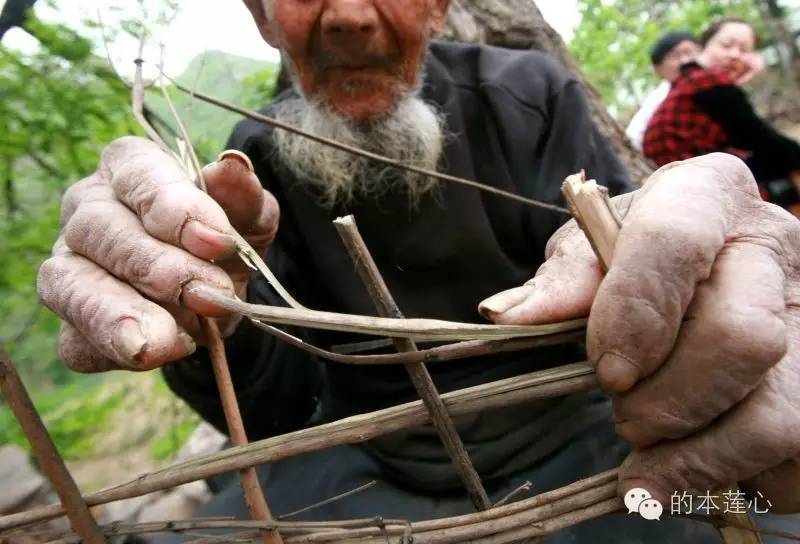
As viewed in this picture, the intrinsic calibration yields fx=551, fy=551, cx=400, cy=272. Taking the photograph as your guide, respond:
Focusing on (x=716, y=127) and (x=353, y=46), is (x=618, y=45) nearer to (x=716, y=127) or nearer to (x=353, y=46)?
(x=716, y=127)

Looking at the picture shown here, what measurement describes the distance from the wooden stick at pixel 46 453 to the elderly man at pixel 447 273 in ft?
0.30

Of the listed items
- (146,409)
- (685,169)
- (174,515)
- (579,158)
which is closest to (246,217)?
(685,169)

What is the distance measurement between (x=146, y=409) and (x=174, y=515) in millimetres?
2486

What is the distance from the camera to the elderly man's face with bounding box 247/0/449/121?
3.58 feet

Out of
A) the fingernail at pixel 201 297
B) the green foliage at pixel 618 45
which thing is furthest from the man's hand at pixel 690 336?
the green foliage at pixel 618 45

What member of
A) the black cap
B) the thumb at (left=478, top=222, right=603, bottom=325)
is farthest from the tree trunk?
the thumb at (left=478, top=222, right=603, bottom=325)

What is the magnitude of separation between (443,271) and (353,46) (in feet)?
1.85

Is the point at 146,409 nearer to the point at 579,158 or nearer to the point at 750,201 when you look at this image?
the point at 579,158

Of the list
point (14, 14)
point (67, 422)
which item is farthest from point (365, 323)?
point (67, 422)

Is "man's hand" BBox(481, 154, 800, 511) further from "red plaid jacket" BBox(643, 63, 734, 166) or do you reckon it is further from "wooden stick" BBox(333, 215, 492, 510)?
"red plaid jacket" BBox(643, 63, 734, 166)

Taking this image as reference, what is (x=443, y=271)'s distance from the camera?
1.38m

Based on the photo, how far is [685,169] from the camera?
624 millimetres

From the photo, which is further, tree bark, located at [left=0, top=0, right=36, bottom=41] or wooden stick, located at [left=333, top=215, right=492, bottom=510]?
tree bark, located at [left=0, top=0, right=36, bottom=41]

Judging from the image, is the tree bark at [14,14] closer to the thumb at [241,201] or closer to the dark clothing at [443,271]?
the dark clothing at [443,271]
